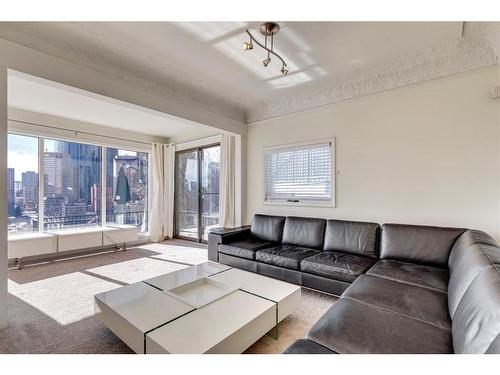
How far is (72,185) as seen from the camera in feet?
15.0

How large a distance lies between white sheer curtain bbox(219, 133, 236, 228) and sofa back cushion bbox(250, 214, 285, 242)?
796 millimetres

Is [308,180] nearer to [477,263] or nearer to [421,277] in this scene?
[421,277]

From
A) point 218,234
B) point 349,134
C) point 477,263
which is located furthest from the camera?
point 218,234

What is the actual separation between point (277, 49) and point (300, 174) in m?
1.85

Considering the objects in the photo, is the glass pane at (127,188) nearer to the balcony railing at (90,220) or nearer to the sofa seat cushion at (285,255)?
the balcony railing at (90,220)

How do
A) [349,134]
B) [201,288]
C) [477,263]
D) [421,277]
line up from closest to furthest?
1. [477,263]
2. [421,277]
3. [201,288]
4. [349,134]

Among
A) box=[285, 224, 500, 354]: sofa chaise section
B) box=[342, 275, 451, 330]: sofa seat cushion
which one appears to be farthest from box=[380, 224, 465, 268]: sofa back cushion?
box=[342, 275, 451, 330]: sofa seat cushion

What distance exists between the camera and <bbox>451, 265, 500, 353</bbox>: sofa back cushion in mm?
914

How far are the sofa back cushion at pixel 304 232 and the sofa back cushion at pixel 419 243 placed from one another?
0.74 meters

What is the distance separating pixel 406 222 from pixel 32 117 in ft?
19.1

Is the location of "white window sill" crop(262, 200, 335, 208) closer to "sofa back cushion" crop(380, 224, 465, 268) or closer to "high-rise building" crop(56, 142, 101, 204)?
"sofa back cushion" crop(380, 224, 465, 268)

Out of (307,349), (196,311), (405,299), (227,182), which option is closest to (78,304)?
(196,311)

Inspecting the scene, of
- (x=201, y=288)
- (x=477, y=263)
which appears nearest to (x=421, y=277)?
(x=477, y=263)
